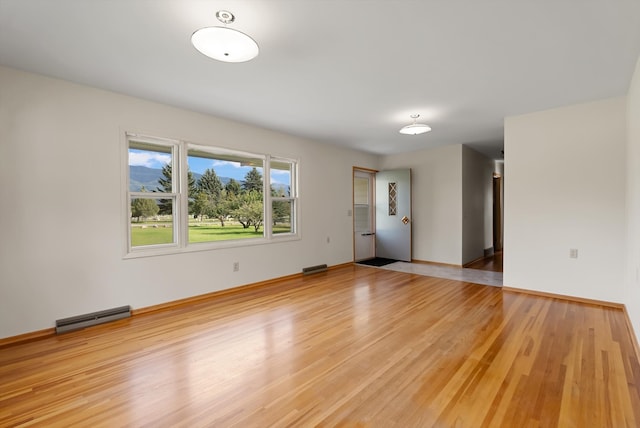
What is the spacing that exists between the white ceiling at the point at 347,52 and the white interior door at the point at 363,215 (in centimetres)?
309

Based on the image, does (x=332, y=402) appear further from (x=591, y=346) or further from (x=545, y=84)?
(x=545, y=84)

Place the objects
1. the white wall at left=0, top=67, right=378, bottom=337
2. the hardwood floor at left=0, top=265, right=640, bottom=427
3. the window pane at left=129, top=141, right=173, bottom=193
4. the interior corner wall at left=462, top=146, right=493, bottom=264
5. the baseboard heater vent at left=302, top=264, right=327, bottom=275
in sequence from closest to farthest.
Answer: the hardwood floor at left=0, top=265, right=640, bottom=427 < the white wall at left=0, top=67, right=378, bottom=337 < the window pane at left=129, top=141, right=173, bottom=193 < the baseboard heater vent at left=302, top=264, right=327, bottom=275 < the interior corner wall at left=462, top=146, right=493, bottom=264

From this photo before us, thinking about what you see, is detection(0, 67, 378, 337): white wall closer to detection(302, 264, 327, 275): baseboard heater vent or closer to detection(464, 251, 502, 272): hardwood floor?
detection(302, 264, 327, 275): baseboard heater vent

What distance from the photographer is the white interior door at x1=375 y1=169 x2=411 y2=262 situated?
6.53m

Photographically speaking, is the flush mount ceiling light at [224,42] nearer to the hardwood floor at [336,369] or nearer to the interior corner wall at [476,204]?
the hardwood floor at [336,369]

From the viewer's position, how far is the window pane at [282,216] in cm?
500

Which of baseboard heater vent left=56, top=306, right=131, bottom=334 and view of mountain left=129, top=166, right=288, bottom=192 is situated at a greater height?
view of mountain left=129, top=166, right=288, bottom=192

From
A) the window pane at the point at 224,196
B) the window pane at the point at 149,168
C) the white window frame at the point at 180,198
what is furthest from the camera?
the window pane at the point at 224,196

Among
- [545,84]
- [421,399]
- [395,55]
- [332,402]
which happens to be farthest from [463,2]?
[332,402]

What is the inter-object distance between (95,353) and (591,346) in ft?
14.0

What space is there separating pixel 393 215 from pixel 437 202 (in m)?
1.00

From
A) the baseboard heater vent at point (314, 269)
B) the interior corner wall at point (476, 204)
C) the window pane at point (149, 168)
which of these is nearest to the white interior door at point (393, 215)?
the interior corner wall at point (476, 204)

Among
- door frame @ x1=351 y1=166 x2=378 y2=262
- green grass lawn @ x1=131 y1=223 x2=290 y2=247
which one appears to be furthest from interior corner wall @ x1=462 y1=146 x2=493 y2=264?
green grass lawn @ x1=131 y1=223 x2=290 y2=247

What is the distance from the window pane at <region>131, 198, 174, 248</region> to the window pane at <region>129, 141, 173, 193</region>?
16 cm
